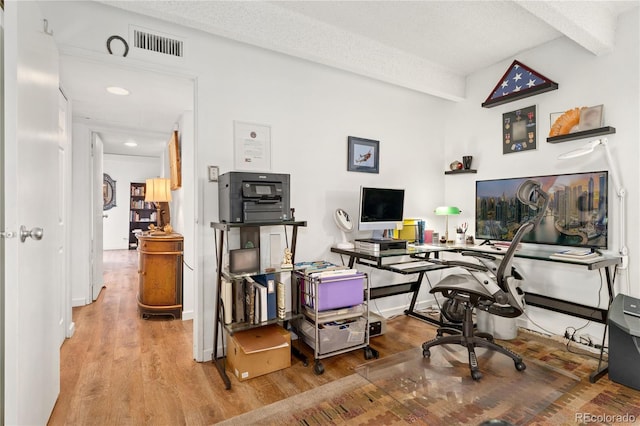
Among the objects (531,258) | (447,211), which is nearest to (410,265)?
(531,258)

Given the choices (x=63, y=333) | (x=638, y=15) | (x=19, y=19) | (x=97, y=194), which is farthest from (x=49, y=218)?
(x=638, y=15)

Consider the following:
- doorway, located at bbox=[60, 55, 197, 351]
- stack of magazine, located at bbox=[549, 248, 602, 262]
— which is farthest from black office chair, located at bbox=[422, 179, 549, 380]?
doorway, located at bbox=[60, 55, 197, 351]

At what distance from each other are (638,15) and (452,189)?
2.05 m

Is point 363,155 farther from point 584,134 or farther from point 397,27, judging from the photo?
point 584,134

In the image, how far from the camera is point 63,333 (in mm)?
2816

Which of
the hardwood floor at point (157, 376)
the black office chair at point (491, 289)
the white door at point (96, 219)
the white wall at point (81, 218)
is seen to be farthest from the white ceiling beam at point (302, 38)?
the white door at point (96, 219)

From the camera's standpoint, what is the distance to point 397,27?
2816mm

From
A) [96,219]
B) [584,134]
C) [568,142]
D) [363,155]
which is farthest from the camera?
[96,219]

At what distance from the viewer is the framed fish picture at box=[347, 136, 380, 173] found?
3238 mm

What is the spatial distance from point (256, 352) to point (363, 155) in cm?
206

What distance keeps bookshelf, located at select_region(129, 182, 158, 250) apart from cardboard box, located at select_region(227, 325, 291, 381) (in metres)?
7.32

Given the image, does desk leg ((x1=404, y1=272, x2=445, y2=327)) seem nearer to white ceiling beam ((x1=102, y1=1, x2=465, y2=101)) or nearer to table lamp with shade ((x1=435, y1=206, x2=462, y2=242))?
table lamp with shade ((x1=435, y1=206, x2=462, y2=242))

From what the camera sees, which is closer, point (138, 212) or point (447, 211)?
point (447, 211)

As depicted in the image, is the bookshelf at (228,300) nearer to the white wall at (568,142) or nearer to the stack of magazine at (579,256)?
the stack of magazine at (579,256)
